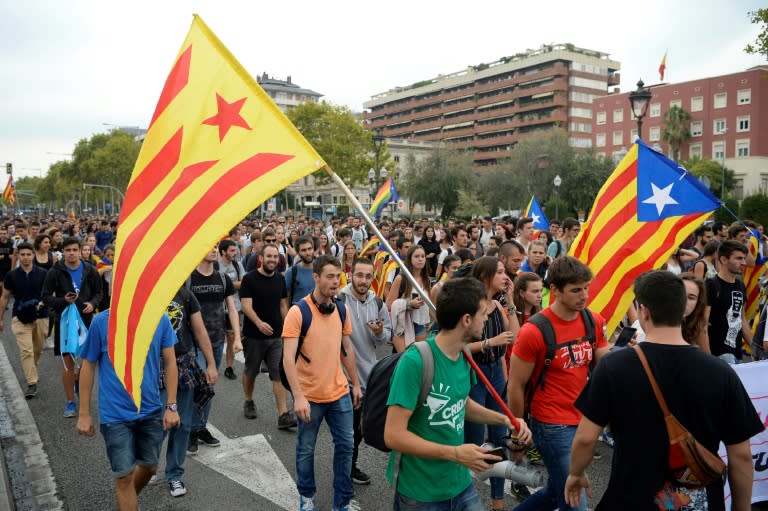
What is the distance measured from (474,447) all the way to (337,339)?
81.3 inches

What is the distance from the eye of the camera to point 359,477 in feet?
16.4

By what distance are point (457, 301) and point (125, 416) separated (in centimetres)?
242

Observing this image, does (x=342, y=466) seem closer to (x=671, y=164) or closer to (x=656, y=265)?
(x=656, y=265)

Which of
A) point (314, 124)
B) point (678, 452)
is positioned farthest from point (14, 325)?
point (314, 124)

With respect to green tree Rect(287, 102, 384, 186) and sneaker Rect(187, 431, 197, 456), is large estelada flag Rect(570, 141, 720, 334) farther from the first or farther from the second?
green tree Rect(287, 102, 384, 186)

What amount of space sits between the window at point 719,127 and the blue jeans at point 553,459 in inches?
2912

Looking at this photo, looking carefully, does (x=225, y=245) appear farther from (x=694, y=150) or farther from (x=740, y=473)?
(x=694, y=150)

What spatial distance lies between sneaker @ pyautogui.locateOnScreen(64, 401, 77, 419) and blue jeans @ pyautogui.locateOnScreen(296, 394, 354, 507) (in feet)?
11.9

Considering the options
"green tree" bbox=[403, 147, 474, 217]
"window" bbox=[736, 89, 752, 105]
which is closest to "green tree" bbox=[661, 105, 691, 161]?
"window" bbox=[736, 89, 752, 105]

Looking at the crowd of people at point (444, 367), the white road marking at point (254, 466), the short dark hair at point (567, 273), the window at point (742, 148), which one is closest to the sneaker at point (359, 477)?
the crowd of people at point (444, 367)

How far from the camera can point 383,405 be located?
116 inches

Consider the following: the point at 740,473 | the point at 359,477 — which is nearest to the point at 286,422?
the point at 359,477

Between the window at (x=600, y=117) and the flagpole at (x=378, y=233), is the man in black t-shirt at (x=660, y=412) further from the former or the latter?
the window at (x=600, y=117)

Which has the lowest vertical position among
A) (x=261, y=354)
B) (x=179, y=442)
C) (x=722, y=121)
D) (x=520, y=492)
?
(x=520, y=492)
